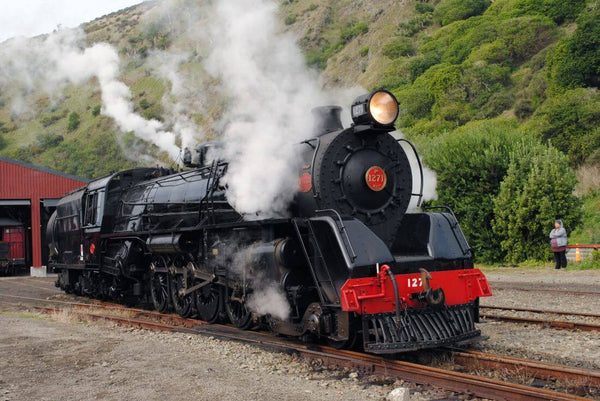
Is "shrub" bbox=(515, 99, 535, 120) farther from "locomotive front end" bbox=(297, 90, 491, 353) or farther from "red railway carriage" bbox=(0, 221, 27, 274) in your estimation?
"locomotive front end" bbox=(297, 90, 491, 353)

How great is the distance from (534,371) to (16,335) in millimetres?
7449

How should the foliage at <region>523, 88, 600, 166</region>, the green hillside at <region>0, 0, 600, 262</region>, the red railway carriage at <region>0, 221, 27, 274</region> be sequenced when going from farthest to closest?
the foliage at <region>523, 88, 600, 166</region> → the red railway carriage at <region>0, 221, 27, 274</region> → the green hillside at <region>0, 0, 600, 262</region>

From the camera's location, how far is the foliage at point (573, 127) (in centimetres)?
2880

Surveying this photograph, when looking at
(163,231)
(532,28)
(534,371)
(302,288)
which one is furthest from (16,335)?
(532,28)

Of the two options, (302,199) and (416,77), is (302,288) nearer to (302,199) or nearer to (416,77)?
(302,199)

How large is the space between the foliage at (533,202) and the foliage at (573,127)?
35.8ft

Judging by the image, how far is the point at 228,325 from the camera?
9.05 metres

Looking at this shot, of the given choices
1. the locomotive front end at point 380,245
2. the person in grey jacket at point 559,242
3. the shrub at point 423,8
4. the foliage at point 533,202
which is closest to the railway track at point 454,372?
the locomotive front end at point 380,245

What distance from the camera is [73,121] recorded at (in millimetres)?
79000

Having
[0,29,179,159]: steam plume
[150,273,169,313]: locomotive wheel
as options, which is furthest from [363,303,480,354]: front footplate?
[0,29,179,159]: steam plume

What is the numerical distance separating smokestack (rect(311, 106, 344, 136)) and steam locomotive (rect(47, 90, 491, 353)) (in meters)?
0.01

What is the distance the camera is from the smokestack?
7414 mm

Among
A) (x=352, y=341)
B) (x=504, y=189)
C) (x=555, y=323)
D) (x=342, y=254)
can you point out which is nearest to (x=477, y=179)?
(x=504, y=189)

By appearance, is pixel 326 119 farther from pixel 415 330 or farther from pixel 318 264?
pixel 415 330
